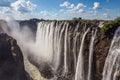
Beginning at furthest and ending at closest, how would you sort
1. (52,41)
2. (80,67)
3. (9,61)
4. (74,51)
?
(52,41) < (74,51) < (80,67) < (9,61)

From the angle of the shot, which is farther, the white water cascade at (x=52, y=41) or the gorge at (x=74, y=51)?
the white water cascade at (x=52, y=41)

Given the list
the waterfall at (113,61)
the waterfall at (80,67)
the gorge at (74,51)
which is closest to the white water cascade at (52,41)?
the gorge at (74,51)

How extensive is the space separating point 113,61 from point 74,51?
13632 mm

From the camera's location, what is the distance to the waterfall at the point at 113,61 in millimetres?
25222

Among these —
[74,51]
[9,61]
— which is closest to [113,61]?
[74,51]

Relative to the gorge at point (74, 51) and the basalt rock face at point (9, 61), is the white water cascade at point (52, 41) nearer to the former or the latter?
the gorge at point (74, 51)

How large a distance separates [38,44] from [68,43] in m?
21.2

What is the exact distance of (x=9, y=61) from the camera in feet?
108

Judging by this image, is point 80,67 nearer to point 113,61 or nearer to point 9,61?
point 113,61

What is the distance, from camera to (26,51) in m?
62.2

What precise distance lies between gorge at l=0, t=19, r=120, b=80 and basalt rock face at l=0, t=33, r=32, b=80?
9462mm

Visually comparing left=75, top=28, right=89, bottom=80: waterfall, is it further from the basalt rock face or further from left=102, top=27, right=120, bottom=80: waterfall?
the basalt rock face

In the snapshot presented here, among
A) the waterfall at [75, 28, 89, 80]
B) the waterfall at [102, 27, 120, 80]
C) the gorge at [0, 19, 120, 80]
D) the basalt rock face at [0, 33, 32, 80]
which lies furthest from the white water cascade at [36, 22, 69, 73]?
the waterfall at [102, 27, 120, 80]

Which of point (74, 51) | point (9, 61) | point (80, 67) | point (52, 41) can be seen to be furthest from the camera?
point (52, 41)
